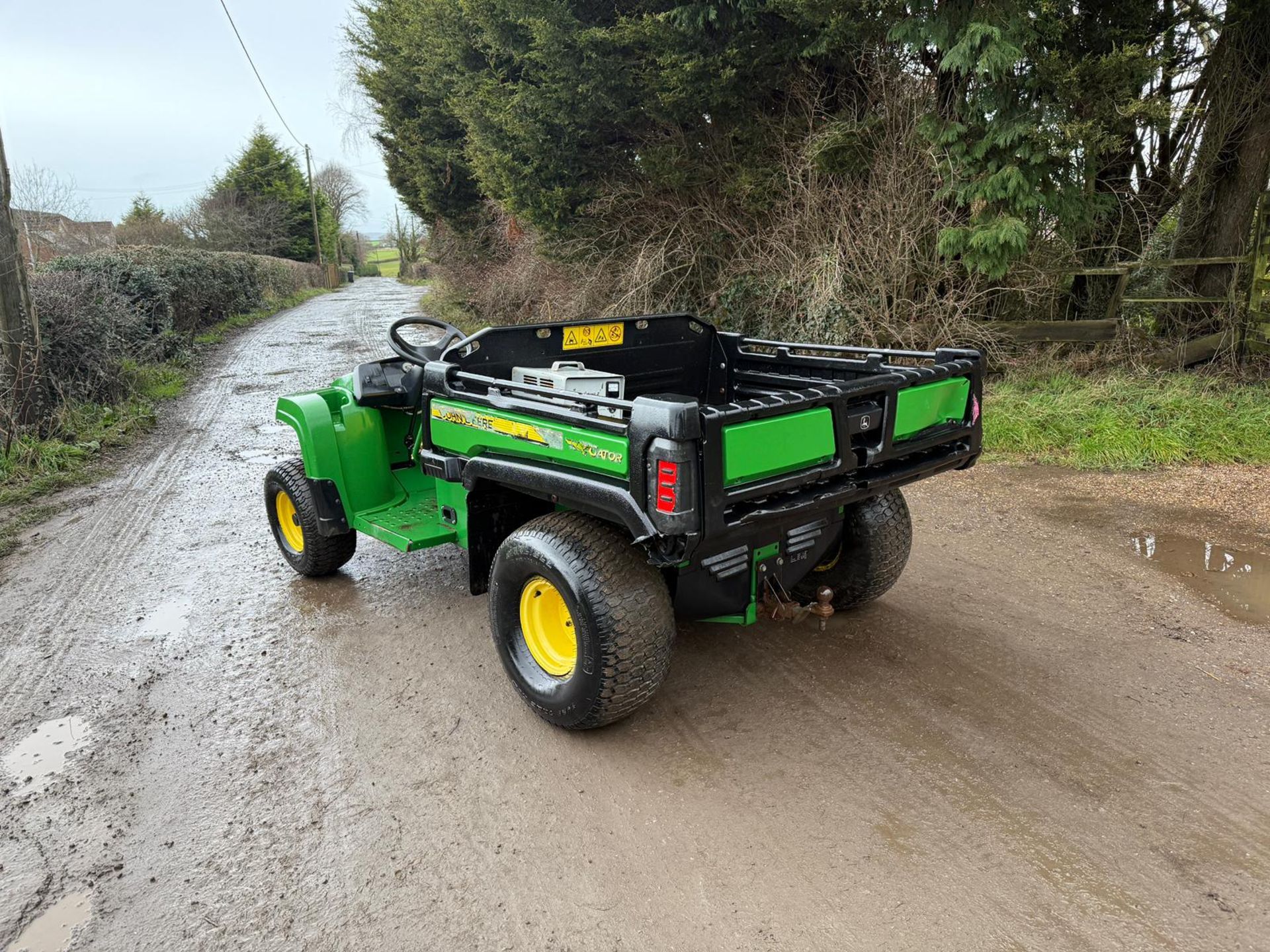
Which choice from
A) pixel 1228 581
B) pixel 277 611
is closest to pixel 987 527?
pixel 1228 581

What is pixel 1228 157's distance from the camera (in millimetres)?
8242

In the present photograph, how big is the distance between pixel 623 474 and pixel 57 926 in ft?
7.19

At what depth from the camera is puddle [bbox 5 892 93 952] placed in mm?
2363

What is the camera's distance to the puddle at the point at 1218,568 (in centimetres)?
422

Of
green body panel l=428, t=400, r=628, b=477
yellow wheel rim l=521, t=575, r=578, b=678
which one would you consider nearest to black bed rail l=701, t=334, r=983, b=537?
green body panel l=428, t=400, r=628, b=477

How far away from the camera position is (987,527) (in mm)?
5441

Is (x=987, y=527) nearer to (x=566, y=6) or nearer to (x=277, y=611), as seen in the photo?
(x=277, y=611)

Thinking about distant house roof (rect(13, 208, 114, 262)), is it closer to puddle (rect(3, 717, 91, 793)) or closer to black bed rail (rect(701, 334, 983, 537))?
puddle (rect(3, 717, 91, 793))

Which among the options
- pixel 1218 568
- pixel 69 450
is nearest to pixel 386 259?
pixel 69 450

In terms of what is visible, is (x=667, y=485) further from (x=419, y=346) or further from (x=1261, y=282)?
(x=1261, y=282)

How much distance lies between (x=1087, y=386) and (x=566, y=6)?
696cm

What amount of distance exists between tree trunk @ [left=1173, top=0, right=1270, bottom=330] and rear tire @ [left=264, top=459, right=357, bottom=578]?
8.37 metres

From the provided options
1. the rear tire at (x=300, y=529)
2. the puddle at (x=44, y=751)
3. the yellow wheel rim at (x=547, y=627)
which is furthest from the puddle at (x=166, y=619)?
the yellow wheel rim at (x=547, y=627)

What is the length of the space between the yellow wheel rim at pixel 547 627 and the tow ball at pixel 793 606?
93 centimetres
